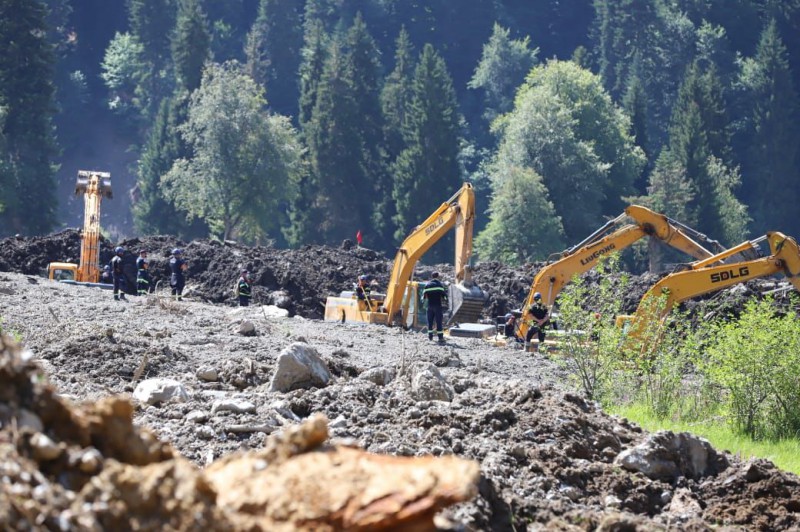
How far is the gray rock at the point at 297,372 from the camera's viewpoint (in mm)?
14688

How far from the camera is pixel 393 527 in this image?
599 centimetres

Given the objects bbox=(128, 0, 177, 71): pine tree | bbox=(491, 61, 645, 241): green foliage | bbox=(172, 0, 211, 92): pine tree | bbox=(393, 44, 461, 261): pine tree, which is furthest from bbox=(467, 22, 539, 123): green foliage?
bbox=(128, 0, 177, 71): pine tree

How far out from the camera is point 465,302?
96.8ft

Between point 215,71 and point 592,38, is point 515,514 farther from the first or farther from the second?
point 592,38

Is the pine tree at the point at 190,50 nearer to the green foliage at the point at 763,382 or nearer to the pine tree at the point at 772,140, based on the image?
the pine tree at the point at 772,140

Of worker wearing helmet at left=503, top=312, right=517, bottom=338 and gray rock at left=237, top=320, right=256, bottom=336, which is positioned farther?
worker wearing helmet at left=503, top=312, right=517, bottom=338

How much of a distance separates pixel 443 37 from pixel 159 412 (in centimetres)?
8976

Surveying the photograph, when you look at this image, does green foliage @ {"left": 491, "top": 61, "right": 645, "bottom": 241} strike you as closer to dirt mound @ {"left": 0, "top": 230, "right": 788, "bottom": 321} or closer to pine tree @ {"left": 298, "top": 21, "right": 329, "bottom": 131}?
pine tree @ {"left": 298, "top": 21, "right": 329, "bottom": 131}

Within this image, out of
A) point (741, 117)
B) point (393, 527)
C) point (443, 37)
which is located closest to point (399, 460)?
point (393, 527)

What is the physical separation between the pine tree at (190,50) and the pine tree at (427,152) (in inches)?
498

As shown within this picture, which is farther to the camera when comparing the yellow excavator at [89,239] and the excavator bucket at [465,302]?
the yellow excavator at [89,239]

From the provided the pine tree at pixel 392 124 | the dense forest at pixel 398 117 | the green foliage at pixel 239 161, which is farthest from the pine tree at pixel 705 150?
the green foliage at pixel 239 161

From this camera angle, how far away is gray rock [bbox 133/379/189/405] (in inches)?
535

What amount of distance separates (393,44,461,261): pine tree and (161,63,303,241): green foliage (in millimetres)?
5968
